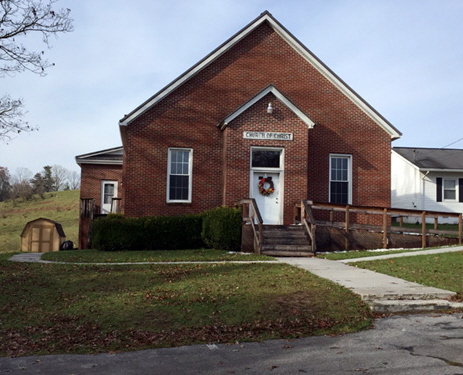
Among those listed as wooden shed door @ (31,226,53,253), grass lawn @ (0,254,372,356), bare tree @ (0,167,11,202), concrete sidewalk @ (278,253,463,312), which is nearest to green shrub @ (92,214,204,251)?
grass lawn @ (0,254,372,356)

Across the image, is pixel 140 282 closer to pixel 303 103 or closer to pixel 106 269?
pixel 106 269

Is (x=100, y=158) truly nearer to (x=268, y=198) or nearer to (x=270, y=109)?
(x=268, y=198)

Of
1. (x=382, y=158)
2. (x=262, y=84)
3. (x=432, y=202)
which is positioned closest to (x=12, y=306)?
(x=262, y=84)

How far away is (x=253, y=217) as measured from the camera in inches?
675

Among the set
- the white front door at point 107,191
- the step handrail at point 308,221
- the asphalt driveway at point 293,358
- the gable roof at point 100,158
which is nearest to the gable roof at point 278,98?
the step handrail at point 308,221

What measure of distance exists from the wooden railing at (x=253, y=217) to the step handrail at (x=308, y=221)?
5.41ft

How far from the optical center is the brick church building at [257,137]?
18828mm

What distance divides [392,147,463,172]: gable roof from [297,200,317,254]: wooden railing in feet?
52.6

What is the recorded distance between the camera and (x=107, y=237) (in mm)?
17688

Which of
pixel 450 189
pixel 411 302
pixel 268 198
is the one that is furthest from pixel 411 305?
pixel 450 189

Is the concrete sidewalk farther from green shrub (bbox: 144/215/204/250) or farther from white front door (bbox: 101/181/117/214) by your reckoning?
white front door (bbox: 101/181/117/214)

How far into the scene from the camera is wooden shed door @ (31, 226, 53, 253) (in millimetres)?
Result: 29094

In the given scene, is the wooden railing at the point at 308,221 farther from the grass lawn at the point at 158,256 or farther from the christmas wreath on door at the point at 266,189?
the grass lawn at the point at 158,256

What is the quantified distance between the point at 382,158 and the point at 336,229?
4884 mm
